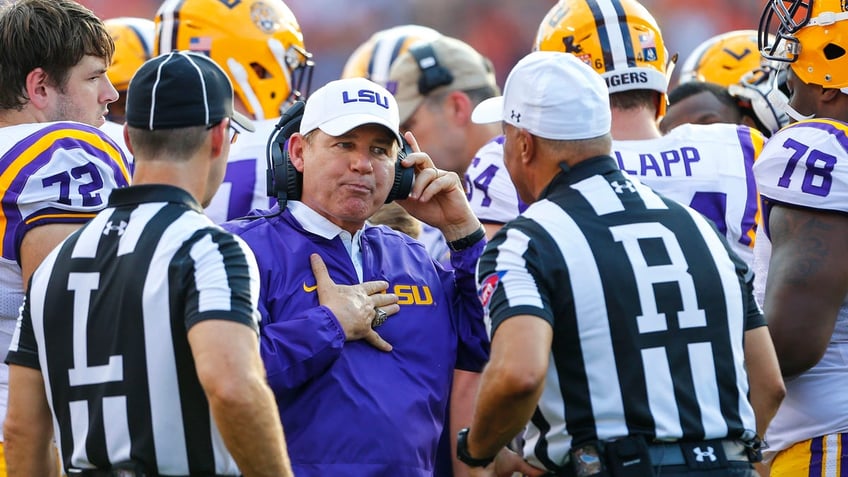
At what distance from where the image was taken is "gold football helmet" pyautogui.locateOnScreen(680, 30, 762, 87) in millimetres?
7176

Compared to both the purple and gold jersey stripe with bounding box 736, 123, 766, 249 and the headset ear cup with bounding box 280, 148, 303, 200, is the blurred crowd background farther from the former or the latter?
the headset ear cup with bounding box 280, 148, 303, 200

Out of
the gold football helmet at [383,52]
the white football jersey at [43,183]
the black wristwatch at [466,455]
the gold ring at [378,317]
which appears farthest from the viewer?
the gold football helmet at [383,52]

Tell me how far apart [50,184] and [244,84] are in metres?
2.16

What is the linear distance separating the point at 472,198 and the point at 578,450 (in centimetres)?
180

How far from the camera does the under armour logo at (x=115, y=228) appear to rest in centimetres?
287

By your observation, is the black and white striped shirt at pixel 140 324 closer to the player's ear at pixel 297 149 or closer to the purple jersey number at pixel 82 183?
the purple jersey number at pixel 82 183

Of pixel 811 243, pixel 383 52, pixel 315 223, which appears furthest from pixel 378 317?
pixel 383 52

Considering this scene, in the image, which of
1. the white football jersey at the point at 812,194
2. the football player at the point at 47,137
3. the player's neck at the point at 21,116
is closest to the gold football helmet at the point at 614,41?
the white football jersey at the point at 812,194

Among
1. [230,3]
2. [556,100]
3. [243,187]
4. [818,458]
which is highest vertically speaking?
[556,100]

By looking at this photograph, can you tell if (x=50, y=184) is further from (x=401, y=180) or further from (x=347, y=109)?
(x=401, y=180)

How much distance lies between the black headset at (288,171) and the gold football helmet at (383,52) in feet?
11.6

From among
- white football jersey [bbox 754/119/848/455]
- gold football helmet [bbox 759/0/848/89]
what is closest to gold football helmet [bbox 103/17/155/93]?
Result: gold football helmet [bbox 759/0/848/89]

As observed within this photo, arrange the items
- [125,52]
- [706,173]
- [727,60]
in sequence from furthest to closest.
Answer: [727,60] < [125,52] < [706,173]

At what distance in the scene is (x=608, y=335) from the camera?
116 inches
